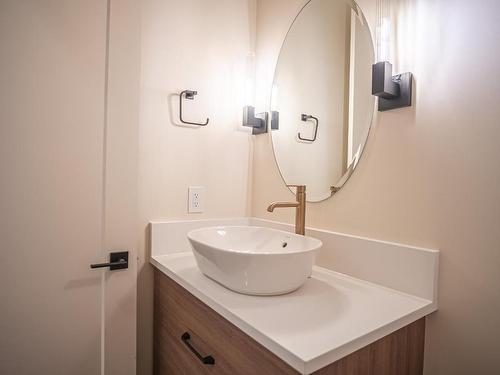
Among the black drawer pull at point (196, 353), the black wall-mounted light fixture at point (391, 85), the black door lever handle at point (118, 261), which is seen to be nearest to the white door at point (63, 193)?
the black door lever handle at point (118, 261)

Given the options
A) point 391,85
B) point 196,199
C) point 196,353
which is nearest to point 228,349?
point 196,353

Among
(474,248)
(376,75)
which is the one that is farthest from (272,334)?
(376,75)

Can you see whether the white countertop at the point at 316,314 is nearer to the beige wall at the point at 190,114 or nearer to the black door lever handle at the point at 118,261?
the black door lever handle at the point at 118,261

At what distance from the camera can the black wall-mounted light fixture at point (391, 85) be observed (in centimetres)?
82

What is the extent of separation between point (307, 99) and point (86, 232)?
989mm

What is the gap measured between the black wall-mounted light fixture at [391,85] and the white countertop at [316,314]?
565mm

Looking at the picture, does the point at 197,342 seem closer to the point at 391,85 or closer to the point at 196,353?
the point at 196,353

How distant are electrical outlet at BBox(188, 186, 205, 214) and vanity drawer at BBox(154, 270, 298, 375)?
30 centimetres

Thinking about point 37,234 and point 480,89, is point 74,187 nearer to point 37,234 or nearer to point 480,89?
point 37,234

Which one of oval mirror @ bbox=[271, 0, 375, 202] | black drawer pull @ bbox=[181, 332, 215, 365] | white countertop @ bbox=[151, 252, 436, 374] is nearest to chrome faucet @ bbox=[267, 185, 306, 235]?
oval mirror @ bbox=[271, 0, 375, 202]

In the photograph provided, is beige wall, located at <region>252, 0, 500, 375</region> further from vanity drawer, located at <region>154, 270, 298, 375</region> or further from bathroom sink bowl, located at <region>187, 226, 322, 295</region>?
vanity drawer, located at <region>154, 270, 298, 375</region>

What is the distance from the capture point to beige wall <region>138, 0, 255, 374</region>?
3.81 ft

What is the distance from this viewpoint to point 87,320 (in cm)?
101

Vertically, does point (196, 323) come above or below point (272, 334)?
below
